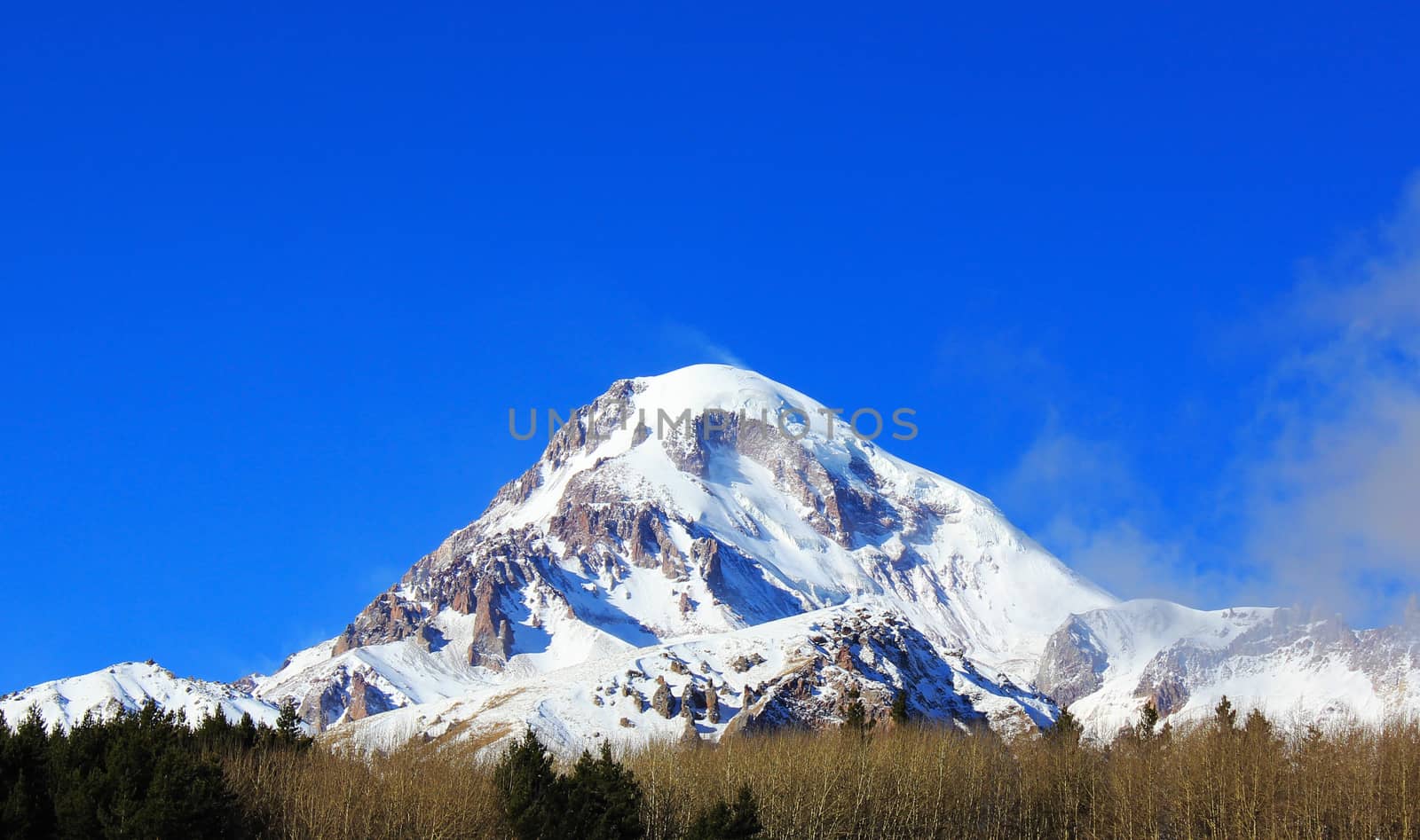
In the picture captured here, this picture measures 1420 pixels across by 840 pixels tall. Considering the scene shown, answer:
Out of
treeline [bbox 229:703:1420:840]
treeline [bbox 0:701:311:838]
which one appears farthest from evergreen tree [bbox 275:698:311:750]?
treeline [bbox 0:701:311:838]

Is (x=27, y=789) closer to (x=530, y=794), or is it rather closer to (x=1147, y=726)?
(x=530, y=794)

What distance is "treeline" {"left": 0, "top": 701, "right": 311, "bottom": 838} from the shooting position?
71875 millimetres

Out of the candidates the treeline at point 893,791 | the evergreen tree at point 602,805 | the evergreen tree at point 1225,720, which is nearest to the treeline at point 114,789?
the treeline at point 893,791

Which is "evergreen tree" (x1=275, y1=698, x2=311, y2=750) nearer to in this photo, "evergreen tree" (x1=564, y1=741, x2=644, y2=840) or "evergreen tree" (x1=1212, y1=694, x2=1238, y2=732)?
"evergreen tree" (x1=564, y1=741, x2=644, y2=840)

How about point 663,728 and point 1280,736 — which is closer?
point 1280,736

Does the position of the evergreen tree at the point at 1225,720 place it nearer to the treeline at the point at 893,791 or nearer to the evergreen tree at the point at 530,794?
the treeline at the point at 893,791

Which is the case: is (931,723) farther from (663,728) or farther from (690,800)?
(690,800)

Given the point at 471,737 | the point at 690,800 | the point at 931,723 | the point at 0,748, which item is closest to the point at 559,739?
the point at 471,737

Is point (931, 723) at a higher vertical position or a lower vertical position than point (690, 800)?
higher

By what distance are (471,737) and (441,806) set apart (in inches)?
3711

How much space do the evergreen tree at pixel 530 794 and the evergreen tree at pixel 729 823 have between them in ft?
29.0

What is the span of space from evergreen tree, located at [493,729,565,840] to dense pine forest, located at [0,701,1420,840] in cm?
15

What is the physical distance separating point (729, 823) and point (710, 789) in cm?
1825

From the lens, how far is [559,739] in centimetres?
18188
